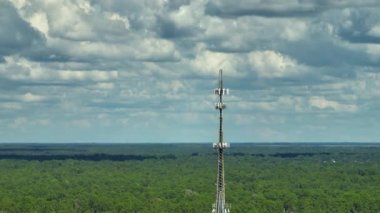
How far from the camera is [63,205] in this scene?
533 feet

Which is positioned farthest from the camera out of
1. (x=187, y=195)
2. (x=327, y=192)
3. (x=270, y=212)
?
(x=327, y=192)

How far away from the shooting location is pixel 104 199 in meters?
172

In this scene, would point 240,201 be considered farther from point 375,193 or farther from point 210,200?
point 375,193

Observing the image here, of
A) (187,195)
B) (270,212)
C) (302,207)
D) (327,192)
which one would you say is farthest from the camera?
(327,192)

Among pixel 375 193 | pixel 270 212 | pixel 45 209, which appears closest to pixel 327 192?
pixel 375 193

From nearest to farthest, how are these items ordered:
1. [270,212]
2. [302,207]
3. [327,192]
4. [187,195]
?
[270,212] < [302,207] < [187,195] < [327,192]

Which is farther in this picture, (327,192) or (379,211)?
(327,192)

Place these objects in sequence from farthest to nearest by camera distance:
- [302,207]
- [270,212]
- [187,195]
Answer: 1. [187,195]
2. [302,207]
3. [270,212]

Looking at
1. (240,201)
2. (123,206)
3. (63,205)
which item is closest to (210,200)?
(240,201)

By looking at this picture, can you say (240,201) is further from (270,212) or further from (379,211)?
(379,211)

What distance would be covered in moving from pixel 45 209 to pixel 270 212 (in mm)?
40842

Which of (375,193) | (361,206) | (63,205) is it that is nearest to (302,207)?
(361,206)

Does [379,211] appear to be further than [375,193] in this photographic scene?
No

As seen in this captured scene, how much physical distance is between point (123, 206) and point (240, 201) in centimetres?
2303
